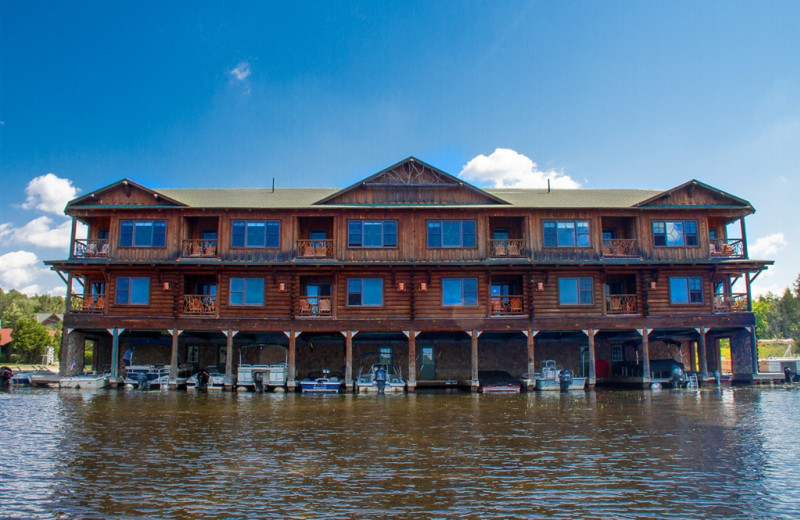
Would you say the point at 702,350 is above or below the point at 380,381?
above

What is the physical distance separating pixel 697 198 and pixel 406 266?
1766cm

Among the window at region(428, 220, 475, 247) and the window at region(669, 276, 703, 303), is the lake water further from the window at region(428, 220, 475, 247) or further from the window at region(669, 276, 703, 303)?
the window at region(428, 220, 475, 247)

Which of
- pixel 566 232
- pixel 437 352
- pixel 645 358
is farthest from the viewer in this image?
pixel 437 352

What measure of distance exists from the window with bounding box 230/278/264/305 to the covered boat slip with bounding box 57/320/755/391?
2110mm

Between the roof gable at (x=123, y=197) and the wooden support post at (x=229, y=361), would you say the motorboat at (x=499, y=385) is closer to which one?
the wooden support post at (x=229, y=361)

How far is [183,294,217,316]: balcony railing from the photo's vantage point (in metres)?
34.4

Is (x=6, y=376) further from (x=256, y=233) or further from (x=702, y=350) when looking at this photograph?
(x=702, y=350)

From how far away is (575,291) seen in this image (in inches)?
1369

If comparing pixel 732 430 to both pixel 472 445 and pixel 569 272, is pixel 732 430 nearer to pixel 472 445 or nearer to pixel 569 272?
pixel 472 445

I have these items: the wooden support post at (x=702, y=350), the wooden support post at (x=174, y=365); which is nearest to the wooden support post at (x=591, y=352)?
the wooden support post at (x=702, y=350)

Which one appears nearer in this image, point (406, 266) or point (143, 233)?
point (406, 266)

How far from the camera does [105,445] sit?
1644cm

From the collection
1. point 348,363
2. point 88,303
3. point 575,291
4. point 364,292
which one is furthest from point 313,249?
point 575,291

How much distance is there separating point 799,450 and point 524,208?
2046cm
